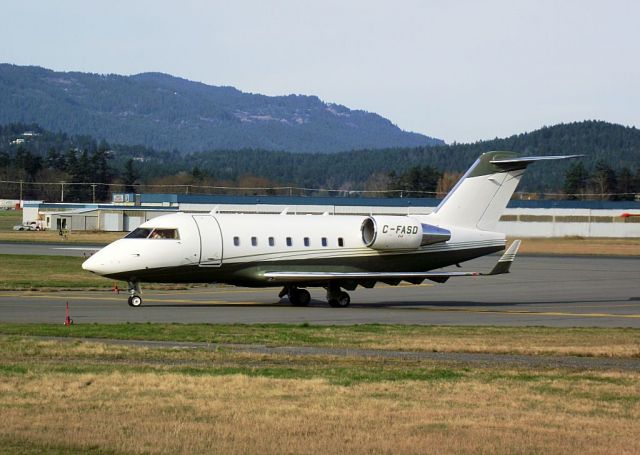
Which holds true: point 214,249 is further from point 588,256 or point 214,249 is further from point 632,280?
point 588,256

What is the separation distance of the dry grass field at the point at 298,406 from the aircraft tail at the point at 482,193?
18.4m

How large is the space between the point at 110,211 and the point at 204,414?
345 feet

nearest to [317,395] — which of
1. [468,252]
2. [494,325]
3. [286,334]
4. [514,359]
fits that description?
[514,359]

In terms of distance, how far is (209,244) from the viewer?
1368 inches

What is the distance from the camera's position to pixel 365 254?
37094mm

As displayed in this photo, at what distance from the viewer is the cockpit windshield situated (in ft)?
113

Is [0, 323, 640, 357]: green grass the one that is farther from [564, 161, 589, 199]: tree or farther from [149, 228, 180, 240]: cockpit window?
[564, 161, 589, 199]: tree

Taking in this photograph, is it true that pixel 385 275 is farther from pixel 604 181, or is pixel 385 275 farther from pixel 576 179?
pixel 604 181

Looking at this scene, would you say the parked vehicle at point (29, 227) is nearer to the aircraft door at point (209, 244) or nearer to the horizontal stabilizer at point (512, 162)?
the aircraft door at point (209, 244)

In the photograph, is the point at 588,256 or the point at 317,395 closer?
the point at 317,395

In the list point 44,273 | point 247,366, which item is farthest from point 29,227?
point 247,366

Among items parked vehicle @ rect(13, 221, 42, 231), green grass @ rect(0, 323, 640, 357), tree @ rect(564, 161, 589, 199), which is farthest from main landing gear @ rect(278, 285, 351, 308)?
tree @ rect(564, 161, 589, 199)

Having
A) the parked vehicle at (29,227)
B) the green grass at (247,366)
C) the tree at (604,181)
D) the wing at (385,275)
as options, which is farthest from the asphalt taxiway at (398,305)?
the tree at (604,181)

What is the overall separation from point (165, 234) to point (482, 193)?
11.7 m
